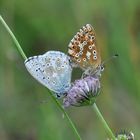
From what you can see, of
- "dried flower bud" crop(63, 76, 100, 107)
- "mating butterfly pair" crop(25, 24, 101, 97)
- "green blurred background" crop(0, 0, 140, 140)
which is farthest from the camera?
"green blurred background" crop(0, 0, 140, 140)

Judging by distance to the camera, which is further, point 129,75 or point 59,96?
point 129,75

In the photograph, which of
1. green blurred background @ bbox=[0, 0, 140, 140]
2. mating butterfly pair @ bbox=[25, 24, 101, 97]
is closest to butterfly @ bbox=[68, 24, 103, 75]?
mating butterfly pair @ bbox=[25, 24, 101, 97]

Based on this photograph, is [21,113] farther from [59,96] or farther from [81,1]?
[59,96]

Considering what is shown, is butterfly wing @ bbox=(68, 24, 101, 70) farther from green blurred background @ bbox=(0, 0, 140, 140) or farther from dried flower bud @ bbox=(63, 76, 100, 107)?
green blurred background @ bbox=(0, 0, 140, 140)

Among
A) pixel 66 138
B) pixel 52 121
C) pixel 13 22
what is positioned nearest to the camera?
pixel 52 121

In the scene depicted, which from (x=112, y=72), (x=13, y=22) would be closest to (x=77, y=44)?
(x=112, y=72)

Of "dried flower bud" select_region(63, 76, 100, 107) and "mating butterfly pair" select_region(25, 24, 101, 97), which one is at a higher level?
"mating butterfly pair" select_region(25, 24, 101, 97)

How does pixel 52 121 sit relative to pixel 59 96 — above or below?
below

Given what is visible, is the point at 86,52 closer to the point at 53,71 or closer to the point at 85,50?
the point at 85,50
